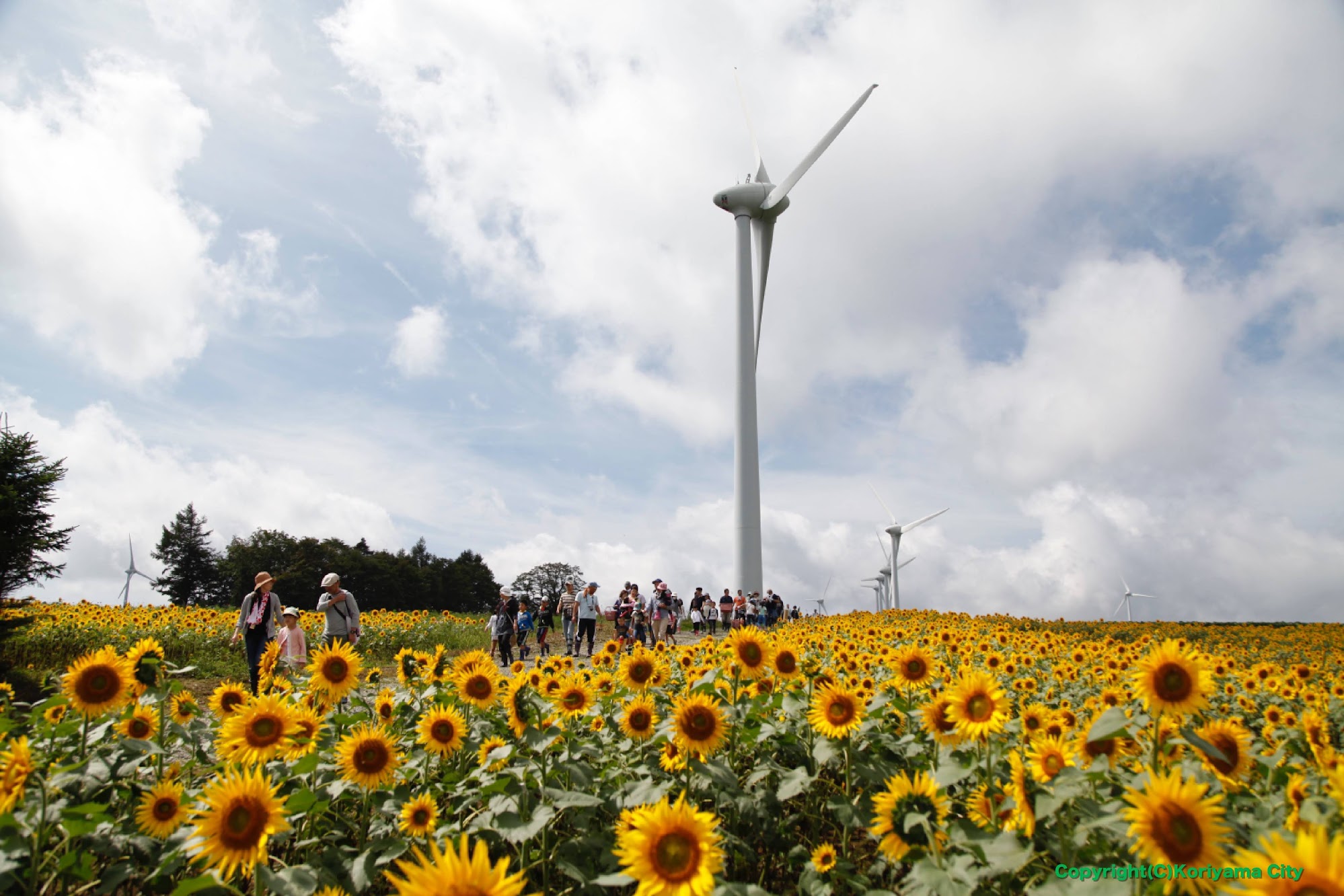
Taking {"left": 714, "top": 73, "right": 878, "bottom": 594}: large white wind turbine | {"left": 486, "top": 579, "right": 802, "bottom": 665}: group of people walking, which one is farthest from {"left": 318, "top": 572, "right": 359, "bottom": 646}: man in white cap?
{"left": 714, "top": 73, "right": 878, "bottom": 594}: large white wind turbine

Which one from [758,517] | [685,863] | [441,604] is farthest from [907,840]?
[441,604]

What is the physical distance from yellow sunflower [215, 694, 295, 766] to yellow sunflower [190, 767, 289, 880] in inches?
30.3

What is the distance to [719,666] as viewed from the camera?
19.0 ft

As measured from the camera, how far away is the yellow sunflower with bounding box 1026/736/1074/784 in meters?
3.36

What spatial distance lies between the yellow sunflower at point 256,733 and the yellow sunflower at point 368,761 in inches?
12.2

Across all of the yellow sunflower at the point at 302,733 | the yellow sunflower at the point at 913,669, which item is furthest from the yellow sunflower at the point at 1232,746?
the yellow sunflower at the point at 302,733

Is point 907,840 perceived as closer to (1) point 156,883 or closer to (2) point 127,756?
(1) point 156,883

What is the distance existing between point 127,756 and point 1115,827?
4.78 m

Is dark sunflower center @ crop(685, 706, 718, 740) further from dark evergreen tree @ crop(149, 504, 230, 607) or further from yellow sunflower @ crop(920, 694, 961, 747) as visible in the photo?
dark evergreen tree @ crop(149, 504, 230, 607)

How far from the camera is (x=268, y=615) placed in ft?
38.7

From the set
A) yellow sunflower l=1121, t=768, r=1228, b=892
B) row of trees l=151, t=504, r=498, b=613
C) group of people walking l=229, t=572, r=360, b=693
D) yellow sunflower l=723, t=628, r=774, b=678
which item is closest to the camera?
yellow sunflower l=1121, t=768, r=1228, b=892

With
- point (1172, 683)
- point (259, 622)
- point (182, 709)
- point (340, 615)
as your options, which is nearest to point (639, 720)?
point (1172, 683)

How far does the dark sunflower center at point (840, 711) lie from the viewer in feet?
13.3

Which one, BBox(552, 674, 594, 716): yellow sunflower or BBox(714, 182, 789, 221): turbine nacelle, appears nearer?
BBox(552, 674, 594, 716): yellow sunflower
